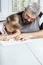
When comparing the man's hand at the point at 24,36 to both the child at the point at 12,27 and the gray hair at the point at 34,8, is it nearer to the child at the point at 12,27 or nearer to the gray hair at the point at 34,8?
the child at the point at 12,27

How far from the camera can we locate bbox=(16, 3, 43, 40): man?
171 cm

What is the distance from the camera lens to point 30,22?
1.79 m

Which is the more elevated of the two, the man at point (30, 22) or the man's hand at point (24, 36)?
the man at point (30, 22)

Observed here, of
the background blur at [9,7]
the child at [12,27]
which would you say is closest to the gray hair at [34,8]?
the child at [12,27]

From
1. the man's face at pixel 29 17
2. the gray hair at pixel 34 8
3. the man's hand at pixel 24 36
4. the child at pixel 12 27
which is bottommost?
the man's hand at pixel 24 36

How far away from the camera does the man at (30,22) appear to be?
1.71m

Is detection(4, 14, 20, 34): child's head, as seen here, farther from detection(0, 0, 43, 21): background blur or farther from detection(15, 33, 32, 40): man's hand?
detection(0, 0, 43, 21): background blur

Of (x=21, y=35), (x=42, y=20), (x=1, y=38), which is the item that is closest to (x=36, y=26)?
(x=42, y=20)

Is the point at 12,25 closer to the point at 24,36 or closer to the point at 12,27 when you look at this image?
the point at 12,27

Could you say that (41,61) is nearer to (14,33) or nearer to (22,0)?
(14,33)

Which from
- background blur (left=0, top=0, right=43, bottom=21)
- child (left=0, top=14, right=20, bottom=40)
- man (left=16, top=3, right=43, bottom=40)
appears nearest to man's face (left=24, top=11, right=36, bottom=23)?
man (left=16, top=3, right=43, bottom=40)

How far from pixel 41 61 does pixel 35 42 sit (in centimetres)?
38

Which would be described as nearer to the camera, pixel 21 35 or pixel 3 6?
pixel 21 35

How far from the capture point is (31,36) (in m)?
1.70
